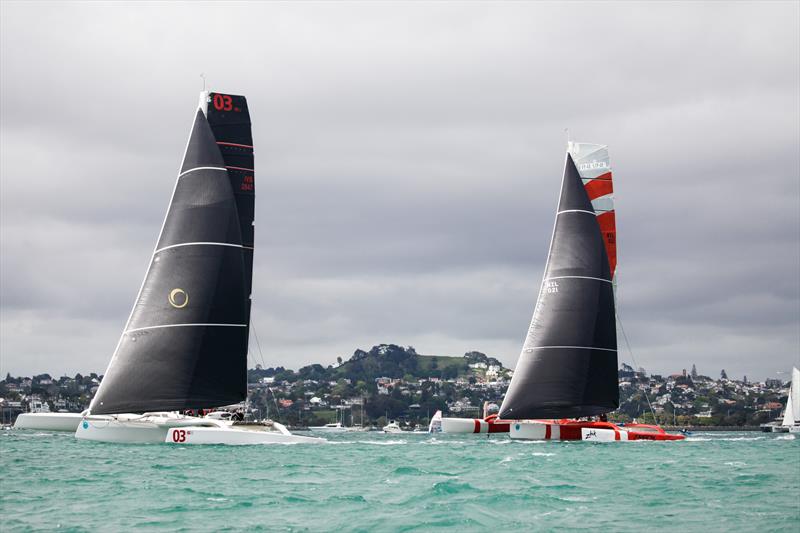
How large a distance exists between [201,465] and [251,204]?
23.2 metres

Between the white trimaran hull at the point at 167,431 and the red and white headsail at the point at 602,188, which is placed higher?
the red and white headsail at the point at 602,188

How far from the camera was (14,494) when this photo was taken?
2822 cm

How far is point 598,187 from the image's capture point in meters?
73.8

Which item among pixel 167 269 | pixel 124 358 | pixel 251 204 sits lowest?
pixel 124 358

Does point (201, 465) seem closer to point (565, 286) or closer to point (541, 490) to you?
point (541, 490)

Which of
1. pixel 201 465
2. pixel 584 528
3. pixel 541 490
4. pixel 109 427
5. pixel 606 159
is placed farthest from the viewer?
pixel 606 159

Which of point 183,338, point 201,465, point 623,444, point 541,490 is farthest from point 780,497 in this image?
point 623,444

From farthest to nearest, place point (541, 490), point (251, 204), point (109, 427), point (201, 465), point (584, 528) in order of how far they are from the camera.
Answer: point (251, 204)
point (109, 427)
point (201, 465)
point (541, 490)
point (584, 528)

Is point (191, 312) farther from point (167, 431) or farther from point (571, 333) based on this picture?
point (571, 333)

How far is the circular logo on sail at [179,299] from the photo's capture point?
50.2 meters

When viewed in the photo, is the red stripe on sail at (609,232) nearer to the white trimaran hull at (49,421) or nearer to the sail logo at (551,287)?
the sail logo at (551,287)

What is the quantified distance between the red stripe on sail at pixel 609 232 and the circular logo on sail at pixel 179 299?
32.7 m

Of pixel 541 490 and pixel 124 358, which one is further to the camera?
pixel 124 358

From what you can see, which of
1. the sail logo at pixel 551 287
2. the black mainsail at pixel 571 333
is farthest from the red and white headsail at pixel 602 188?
the sail logo at pixel 551 287
